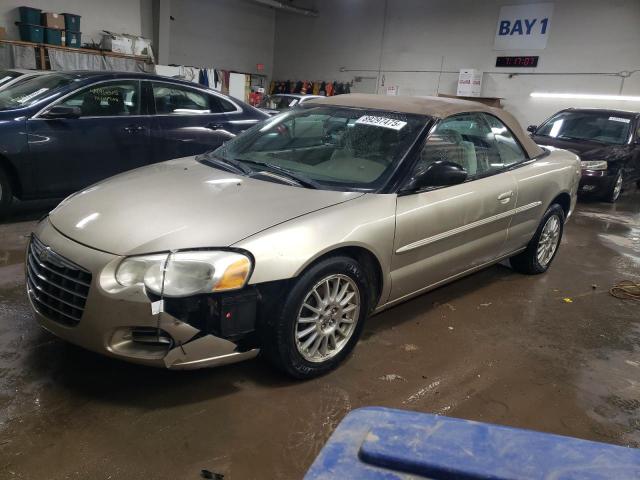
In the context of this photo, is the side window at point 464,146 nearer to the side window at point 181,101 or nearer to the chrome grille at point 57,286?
the chrome grille at point 57,286

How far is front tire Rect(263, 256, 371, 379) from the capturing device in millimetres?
2268

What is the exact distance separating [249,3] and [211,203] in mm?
16579

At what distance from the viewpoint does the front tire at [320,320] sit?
2268 millimetres

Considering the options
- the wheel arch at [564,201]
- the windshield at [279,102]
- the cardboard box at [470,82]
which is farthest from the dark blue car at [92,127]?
the cardboard box at [470,82]

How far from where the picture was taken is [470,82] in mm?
13164

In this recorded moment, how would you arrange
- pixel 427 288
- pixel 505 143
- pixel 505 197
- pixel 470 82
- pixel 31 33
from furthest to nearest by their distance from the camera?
pixel 470 82 → pixel 31 33 → pixel 505 143 → pixel 505 197 → pixel 427 288

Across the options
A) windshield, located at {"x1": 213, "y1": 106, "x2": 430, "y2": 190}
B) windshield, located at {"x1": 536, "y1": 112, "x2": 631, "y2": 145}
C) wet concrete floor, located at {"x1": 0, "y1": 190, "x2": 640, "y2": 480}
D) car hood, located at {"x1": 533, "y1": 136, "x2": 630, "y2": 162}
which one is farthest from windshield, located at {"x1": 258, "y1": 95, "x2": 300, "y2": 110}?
wet concrete floor, located at {"x1": 0, "y1": 190, "x2": 640, "y2": 480}

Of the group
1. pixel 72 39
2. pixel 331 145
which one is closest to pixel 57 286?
pixel 331 145

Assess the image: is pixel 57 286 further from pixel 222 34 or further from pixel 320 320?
pixel 222 34

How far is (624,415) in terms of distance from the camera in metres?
2.47

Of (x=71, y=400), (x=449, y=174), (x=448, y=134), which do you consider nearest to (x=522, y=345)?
(x=449, y=174)

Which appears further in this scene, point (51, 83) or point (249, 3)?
point (249, 3)

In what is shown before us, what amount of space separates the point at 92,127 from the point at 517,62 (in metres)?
11.1

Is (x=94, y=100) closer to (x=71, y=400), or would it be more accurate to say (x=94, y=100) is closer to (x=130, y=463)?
(x=71, y=400)
